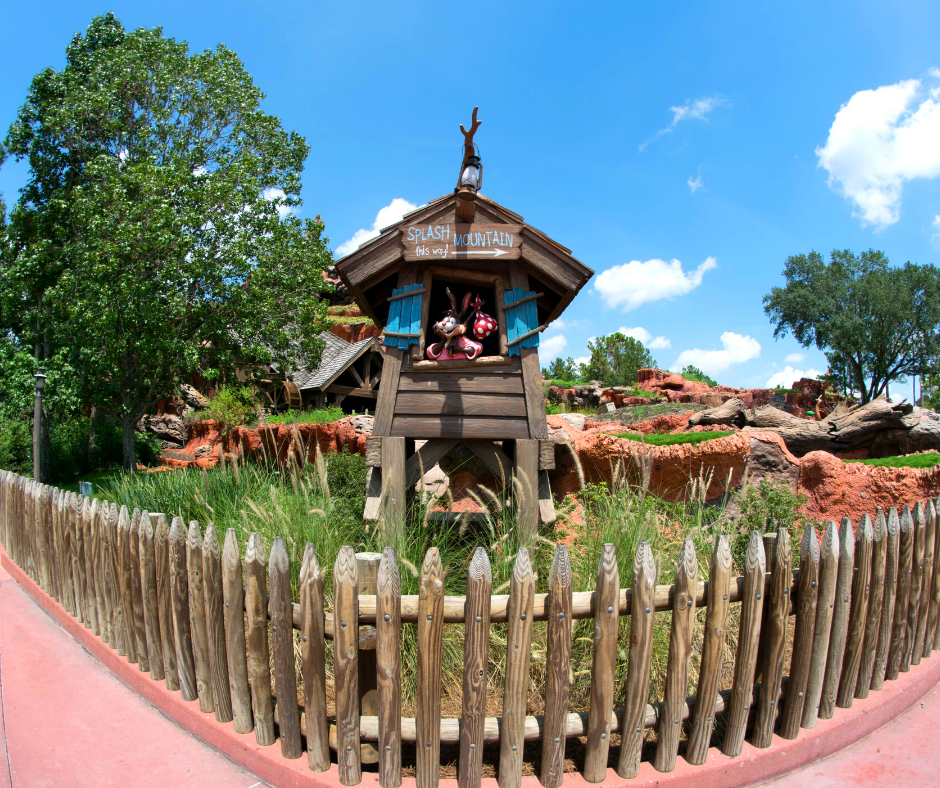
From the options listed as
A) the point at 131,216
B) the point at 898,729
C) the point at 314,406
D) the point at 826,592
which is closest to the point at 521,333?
the point at 826,592

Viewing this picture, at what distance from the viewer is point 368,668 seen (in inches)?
103

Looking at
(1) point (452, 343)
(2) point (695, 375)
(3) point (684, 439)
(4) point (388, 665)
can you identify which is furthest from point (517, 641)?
(2) point (695, 375)

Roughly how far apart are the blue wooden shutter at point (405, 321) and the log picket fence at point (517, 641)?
2.16 metres

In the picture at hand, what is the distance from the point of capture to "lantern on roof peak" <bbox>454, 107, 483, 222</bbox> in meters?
4.36

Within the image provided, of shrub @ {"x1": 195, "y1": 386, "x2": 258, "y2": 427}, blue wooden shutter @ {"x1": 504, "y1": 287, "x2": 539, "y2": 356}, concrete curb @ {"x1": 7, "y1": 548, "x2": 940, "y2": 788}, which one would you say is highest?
blue wooden shutter @ {"x1": 504, "y1": 287, "x2": 539, "y2": 356}

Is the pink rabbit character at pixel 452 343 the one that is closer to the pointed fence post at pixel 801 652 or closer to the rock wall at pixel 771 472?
the rock wall at pixel 771 472

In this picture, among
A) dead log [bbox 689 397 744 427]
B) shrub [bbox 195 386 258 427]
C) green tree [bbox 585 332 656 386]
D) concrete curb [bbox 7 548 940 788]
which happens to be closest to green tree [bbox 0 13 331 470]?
shrub [bbox 195 386 258 427]

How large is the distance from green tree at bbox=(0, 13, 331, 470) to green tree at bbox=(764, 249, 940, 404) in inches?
1146

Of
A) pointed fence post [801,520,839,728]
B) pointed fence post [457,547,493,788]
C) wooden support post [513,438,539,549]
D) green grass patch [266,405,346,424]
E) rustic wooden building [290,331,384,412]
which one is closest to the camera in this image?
pointed fence post [457,547,493,788]

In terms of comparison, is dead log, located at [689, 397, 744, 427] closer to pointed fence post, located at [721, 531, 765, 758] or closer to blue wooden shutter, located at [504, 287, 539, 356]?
blue wooden shutter, located at [504, 287, 539, 356]

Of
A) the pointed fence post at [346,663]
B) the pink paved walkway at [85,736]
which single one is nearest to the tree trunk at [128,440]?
the pink paved walkway at [85,736]

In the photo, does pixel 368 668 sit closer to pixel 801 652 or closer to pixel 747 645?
pixel 747 645

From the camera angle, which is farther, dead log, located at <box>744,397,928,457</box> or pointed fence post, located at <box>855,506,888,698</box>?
dead log, located at <box>744,397,928,457</box>

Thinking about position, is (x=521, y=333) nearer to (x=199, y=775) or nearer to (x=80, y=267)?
(x=199, y=775)
